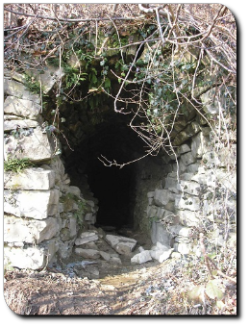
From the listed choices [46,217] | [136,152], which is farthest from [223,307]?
[136,152]

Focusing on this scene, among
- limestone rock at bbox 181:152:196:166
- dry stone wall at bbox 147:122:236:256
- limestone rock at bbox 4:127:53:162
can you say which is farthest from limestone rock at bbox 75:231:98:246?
limestone rock at bbox 181:152:196:166

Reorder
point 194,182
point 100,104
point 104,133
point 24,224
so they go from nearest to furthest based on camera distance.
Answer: point 24,224, point 194,182, point 100,104, point 104,133

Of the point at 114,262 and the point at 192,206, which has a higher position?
the point at 192,206

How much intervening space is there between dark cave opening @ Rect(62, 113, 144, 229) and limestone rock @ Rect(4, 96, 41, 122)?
4.92 feet

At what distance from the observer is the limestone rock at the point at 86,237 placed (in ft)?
14.4

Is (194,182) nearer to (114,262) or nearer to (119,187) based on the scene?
(114,262)

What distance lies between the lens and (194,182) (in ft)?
13.1

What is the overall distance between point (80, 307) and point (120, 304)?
1.48 feet

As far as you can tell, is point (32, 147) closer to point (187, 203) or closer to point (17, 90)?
point (17, 90)

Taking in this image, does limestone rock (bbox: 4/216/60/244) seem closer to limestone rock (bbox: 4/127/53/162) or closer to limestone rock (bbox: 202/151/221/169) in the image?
limestone rock (bbox: 4/127/53/162)

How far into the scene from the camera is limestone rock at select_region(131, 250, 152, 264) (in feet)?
14.2

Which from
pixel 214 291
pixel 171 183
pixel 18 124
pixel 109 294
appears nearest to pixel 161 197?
pixel 171 183

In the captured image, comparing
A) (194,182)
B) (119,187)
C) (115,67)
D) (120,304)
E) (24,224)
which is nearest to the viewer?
(120,304)

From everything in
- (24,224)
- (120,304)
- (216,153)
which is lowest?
(120,304)
